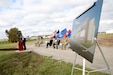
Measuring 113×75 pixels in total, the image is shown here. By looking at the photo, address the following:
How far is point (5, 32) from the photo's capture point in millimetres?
77750

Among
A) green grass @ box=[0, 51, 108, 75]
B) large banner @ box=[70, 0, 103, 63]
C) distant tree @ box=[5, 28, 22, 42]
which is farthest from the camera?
distant tree @ box=[5, 28, 22, 42]

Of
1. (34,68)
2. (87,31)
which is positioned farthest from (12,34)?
(87,31)

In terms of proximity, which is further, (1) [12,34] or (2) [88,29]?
(1) [12,34]

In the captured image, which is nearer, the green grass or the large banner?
the large banner

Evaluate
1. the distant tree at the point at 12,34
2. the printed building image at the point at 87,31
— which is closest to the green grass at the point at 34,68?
the printed building image at the point at 87,31

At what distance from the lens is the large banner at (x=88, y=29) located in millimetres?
5367

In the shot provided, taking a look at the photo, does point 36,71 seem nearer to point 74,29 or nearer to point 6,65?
point 6,65

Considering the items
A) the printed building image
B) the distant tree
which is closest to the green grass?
the printed building image

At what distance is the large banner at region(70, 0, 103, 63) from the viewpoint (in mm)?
5367

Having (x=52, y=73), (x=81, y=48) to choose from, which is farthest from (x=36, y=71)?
(x=81, y=48)

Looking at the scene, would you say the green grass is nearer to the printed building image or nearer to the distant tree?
the printed building image

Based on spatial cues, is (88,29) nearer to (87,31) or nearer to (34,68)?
(87,31)

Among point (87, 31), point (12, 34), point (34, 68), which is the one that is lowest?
point (34, 68)

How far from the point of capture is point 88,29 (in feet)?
19.9
